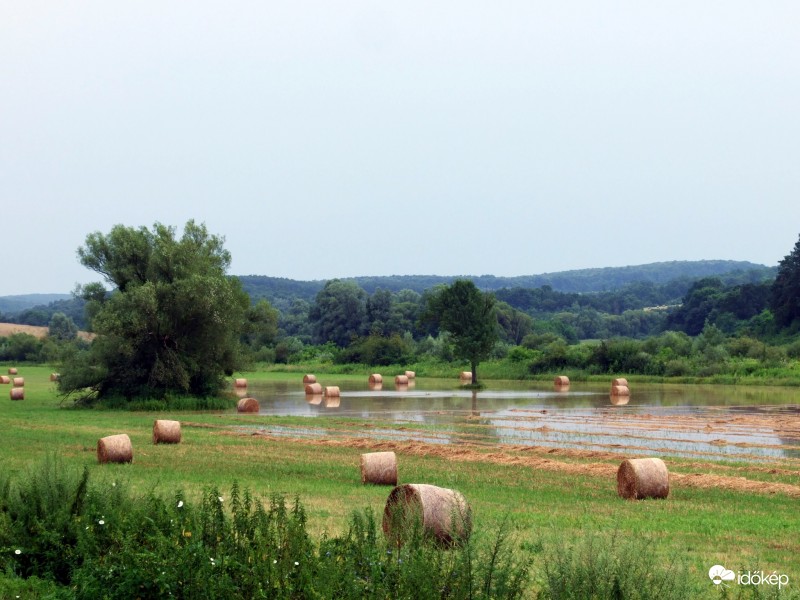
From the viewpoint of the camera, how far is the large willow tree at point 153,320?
41.4 meters

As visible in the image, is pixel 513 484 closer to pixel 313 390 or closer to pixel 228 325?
pixel 228 325

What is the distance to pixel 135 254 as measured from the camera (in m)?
43.7

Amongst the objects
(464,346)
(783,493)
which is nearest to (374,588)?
(783,493)

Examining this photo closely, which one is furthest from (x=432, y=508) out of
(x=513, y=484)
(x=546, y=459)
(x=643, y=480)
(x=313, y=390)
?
(x=313, y=390)

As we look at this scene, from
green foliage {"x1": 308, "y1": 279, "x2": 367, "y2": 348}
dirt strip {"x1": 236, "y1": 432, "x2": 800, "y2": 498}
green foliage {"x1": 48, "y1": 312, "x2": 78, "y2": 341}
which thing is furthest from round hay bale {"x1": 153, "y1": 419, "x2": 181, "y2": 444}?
green foliage {"x1": 48, "y1": 312, "x2": 78, "y2": 341}

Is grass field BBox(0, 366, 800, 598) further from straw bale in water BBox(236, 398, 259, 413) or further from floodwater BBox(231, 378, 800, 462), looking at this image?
straw bale in water BBox(236, 398, 259, 413)

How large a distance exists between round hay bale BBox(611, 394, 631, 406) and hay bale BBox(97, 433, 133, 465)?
94.6 feet

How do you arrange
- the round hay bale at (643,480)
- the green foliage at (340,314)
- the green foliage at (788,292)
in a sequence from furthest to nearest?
the green foliage at (340,314), the green foliage at (788,292), the round hay bale at (643,480)

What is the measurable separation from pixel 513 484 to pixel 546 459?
4530 millimetres

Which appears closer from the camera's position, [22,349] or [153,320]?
[153,320]

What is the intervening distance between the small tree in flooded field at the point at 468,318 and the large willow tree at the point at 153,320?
19.9 meters

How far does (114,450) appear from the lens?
20.4 meters

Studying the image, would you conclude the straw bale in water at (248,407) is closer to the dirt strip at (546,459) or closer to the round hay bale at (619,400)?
the dirt strip at (546,459)

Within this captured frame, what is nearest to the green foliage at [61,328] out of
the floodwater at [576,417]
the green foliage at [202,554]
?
the floodwater at [576,417]
